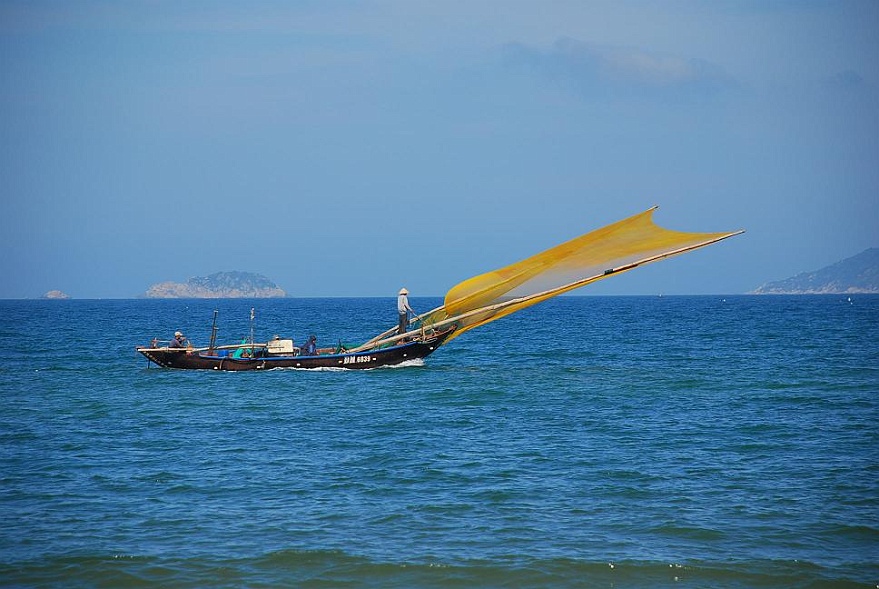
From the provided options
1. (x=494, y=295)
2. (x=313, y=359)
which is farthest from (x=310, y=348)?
(x=494, y=295)

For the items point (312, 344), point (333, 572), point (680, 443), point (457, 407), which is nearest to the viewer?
point (333, 572)

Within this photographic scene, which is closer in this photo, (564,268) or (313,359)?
(564,268)

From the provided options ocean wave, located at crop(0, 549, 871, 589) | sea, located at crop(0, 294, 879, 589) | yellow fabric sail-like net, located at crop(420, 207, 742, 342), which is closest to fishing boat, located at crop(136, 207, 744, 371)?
yellow fabric sail-like net, located at crop(420, 207, 742, 342)

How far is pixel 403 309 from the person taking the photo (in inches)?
1820

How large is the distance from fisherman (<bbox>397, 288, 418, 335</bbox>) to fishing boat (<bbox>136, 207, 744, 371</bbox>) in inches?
18.0

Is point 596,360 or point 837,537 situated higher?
point 596,360

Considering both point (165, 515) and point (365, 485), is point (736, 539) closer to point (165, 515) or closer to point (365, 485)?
point (365, 485)

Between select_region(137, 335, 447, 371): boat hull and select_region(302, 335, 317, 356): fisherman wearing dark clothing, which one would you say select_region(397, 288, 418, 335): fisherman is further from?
select_region(302, 335, 317, 356): fisherman wearing dark clothing

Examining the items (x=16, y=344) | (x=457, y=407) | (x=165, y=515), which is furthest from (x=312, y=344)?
(x=16, y=344)

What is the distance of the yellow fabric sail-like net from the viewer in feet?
135

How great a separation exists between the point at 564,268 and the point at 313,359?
13.4 m

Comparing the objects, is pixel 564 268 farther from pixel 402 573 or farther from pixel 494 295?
pixel 402 573

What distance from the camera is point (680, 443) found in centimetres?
2759

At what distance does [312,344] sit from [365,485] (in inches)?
1027
